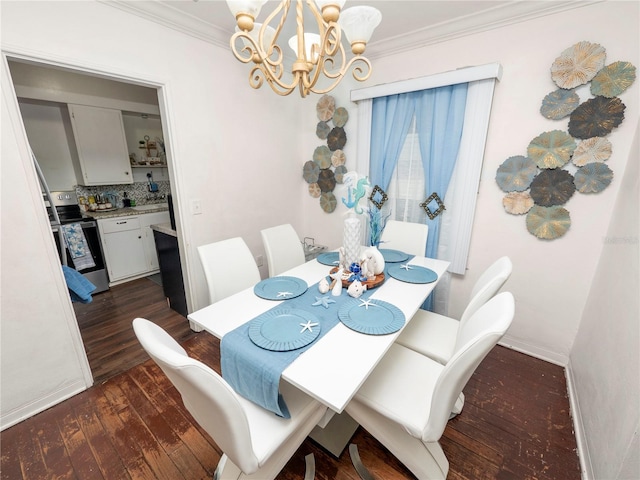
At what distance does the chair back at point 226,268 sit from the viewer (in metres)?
1.70

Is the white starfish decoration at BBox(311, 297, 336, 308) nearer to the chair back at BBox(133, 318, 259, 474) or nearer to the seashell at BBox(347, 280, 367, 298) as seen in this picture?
the seashell at BBox(347, 280, 367, 298)

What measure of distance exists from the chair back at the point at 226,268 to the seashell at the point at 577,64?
7.86ft

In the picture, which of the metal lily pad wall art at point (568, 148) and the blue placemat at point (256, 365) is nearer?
the blue placemat at point (256, 365)

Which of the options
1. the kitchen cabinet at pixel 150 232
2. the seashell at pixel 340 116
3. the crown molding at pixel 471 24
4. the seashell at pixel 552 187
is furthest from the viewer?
the kitchen cabinet at pixel 150 232

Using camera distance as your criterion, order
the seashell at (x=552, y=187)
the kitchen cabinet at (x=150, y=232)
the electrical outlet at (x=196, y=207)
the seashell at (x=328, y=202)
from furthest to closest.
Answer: the kitchen cabinet at (x=150, y=232), the seashell at (x=328, y=202), the electrical outlet at (x=196, y=207), the seashell at (x=552, y=187)

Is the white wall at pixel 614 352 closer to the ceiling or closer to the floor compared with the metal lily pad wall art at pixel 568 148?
closer to the floor

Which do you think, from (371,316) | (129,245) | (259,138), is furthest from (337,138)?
(129,245)

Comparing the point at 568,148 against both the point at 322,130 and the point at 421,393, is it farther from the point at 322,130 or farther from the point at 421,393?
the point at 322,130

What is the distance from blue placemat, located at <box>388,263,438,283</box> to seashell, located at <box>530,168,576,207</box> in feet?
3.25

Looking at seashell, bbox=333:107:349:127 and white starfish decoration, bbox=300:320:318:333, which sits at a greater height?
seashell, bbox=333:107:349:127

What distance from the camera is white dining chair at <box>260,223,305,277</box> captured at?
2102mm

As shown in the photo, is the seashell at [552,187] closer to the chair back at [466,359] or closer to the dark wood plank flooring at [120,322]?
the chair back at [466,359]

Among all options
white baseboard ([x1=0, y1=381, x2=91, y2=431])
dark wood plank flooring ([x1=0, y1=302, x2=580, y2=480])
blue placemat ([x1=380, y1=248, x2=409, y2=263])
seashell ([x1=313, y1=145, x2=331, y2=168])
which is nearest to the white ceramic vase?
blue placemat ([x1=380, y1=248, x2=409, y2=263])

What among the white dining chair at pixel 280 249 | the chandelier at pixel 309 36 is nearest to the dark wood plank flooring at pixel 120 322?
the white dining chair at pixel 280 249
